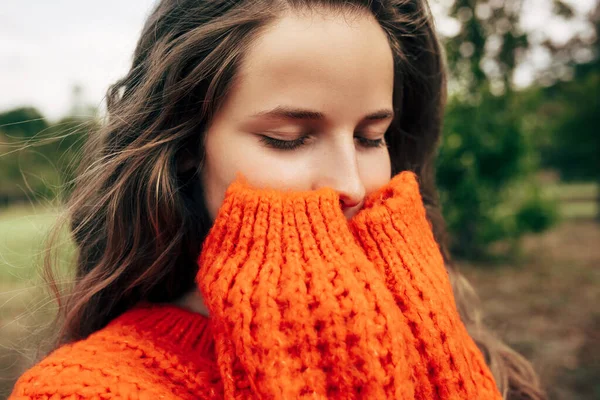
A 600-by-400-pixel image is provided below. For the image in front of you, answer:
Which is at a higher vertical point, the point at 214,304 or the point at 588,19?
the point at 588,19

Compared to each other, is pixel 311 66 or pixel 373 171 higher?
pixel 311 66

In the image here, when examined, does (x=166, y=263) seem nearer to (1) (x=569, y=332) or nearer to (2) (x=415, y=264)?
(2) (x=415, y=264)

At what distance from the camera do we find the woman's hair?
1343 millimetres

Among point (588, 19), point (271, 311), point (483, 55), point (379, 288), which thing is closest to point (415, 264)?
point (379, 288)

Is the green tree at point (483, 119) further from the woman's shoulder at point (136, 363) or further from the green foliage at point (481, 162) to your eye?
the woman's shoulder at point (136, 363)

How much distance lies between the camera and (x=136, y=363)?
1223mm

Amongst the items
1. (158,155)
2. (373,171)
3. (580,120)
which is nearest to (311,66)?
(373,171)

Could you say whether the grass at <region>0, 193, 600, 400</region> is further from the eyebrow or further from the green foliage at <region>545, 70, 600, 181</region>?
the green foliage at <region>545, 70, 600, 181</region>

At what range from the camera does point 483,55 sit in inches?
303

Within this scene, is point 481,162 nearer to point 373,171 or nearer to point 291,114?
point 373,171

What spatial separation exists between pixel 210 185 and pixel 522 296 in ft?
22.3

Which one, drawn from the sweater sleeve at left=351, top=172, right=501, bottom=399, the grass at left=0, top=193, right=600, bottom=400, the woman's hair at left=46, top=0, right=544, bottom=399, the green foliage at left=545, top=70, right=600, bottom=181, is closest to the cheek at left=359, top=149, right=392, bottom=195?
the sweater sleeve at left=351, top=172, right=501, bottom=399

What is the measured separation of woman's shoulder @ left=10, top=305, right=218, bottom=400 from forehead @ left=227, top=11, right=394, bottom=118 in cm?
69

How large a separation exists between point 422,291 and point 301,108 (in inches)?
22.0
